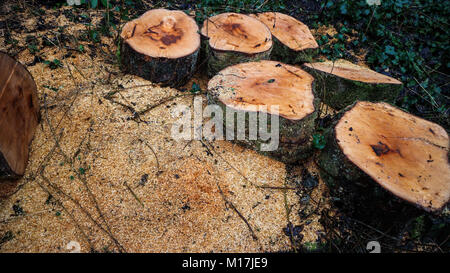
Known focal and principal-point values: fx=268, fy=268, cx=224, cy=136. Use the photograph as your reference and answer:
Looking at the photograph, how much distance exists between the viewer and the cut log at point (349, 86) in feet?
7.81

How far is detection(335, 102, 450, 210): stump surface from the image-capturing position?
1559mm

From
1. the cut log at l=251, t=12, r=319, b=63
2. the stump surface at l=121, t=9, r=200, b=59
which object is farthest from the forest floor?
the cut log at l=251, t=12, r=319, b=63

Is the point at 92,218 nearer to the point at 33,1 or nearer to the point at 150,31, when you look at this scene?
the point at 150,31

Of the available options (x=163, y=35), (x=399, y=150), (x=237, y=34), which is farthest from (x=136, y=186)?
(x=399, y=150)

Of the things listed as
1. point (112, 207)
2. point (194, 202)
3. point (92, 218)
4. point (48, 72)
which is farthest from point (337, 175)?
point (48, 72)

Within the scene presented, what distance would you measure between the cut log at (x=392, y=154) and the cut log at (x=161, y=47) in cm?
137

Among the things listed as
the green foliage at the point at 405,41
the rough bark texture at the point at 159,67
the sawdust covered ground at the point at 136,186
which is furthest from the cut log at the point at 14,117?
the green foliage at the point at 405,41

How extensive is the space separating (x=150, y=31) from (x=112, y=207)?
153 centimetres

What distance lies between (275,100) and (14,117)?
1.75 metres

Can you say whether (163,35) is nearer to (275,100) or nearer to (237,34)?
(237,34)

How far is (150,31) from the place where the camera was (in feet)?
7.81

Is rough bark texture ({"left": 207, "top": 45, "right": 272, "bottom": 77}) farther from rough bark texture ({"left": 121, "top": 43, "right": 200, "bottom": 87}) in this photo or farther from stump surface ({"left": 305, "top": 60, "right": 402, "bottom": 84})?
stump surface ({"left": 305, "top": 60, "right": 402, "bottom": 84})

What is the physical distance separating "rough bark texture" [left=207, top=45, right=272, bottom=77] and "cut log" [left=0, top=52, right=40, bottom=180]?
1428mm

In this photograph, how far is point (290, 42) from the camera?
2.81m
